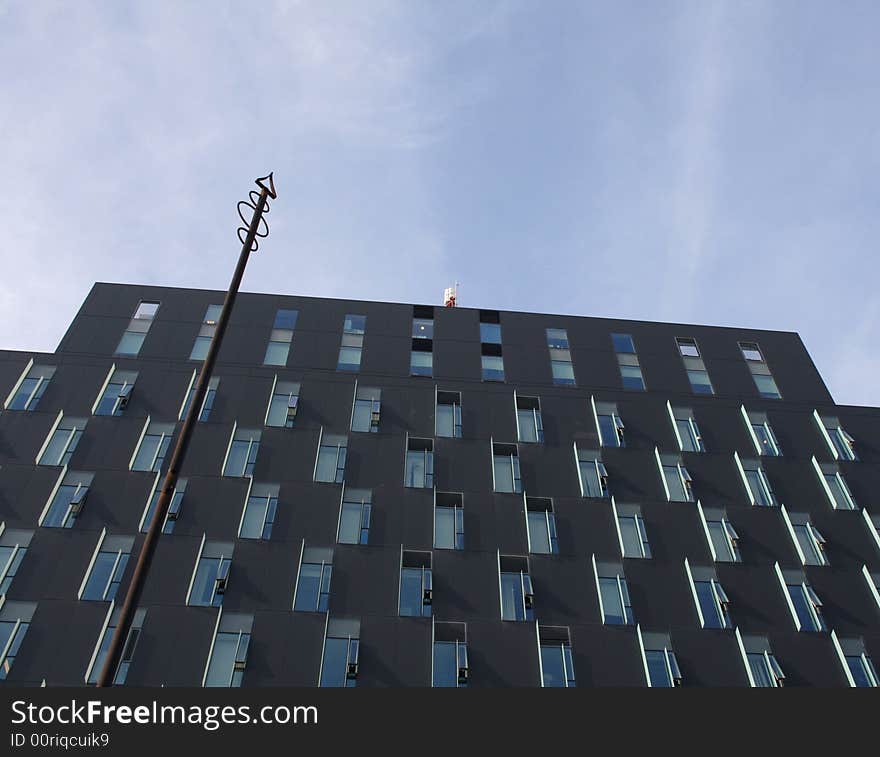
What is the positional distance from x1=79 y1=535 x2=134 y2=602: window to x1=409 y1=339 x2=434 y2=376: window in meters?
17.5

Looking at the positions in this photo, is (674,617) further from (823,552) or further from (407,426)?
(407,426)

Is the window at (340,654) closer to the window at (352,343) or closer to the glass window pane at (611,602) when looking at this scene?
the glass window pane at (611,602)

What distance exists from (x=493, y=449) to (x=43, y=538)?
21120 millimetres

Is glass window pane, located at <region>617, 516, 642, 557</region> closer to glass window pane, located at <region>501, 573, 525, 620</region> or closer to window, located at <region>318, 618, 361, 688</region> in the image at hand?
glass window pane, located at <region>501, 573, 525, 620</region>

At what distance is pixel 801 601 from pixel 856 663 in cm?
303

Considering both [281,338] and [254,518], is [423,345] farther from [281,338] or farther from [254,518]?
[254,518]

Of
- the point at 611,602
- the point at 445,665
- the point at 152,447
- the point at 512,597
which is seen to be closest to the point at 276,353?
the point at 152,447

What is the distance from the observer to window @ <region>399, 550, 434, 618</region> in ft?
94.4

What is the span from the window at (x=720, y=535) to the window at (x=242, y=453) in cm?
2221

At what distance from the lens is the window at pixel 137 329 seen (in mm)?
38562

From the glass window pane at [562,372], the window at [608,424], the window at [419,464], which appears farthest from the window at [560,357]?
the window at [419,464]

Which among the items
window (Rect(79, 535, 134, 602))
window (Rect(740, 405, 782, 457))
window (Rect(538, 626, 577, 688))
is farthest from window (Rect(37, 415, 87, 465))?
window (Rect(740, 405, 782, 457))

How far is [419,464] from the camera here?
34.4m

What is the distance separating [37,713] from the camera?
10.2 m
